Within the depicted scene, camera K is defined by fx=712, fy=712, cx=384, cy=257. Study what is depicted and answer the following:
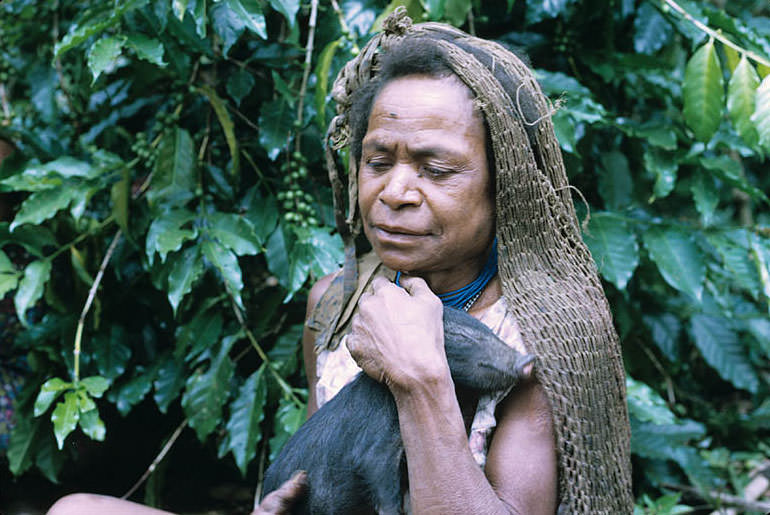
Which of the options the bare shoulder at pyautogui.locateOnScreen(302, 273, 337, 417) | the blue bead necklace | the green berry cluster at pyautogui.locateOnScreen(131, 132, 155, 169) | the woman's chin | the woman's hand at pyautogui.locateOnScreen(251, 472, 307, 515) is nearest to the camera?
the woman's hand at pyautogui.locateOnScreen(251, 472, 307, 515)

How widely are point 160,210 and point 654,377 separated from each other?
2.80 m

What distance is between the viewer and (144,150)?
3.06 meters

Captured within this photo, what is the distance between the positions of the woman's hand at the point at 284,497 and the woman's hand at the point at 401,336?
316mm

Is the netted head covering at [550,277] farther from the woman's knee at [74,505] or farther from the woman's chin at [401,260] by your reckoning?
the woman's knee at [74,505]

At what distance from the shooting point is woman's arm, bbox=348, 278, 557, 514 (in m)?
1.47

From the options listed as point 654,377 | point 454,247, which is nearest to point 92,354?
point 454,247

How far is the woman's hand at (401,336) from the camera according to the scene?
1501 mm

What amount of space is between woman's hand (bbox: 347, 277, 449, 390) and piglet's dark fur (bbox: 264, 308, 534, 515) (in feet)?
0.20

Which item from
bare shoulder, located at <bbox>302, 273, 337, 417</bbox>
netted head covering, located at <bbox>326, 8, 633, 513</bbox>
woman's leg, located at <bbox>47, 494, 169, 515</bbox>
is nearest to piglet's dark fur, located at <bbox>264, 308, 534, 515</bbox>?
netted head covering, located at <bbox>326, 8, 633, 513</bbox>

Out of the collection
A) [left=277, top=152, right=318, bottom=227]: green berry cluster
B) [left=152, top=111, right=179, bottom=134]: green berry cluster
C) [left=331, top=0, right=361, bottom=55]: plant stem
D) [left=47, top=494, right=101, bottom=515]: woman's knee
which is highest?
[left=331, top=0, right=361, bottom=55]: plant stem

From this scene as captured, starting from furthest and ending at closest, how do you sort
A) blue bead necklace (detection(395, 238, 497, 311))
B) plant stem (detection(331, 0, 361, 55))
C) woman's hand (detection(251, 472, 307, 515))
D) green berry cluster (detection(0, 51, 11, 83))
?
green berry cluster (detection(0, 51, 11, 83)), plant stem (detection(331, 0, 361, 55)), blue bead necklace (detection(395, 238, 497, 311)), woman's hand (detection(251, 472, 307, 515))

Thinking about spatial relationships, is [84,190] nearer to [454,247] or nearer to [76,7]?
[76,7]

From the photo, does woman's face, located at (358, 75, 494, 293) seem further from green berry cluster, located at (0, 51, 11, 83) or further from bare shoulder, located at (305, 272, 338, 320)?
green berry cluster, located at (0, 51, 11, 83)

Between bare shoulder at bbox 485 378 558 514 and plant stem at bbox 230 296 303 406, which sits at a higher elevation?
bare shoulder at bbox 485 378 558 514
